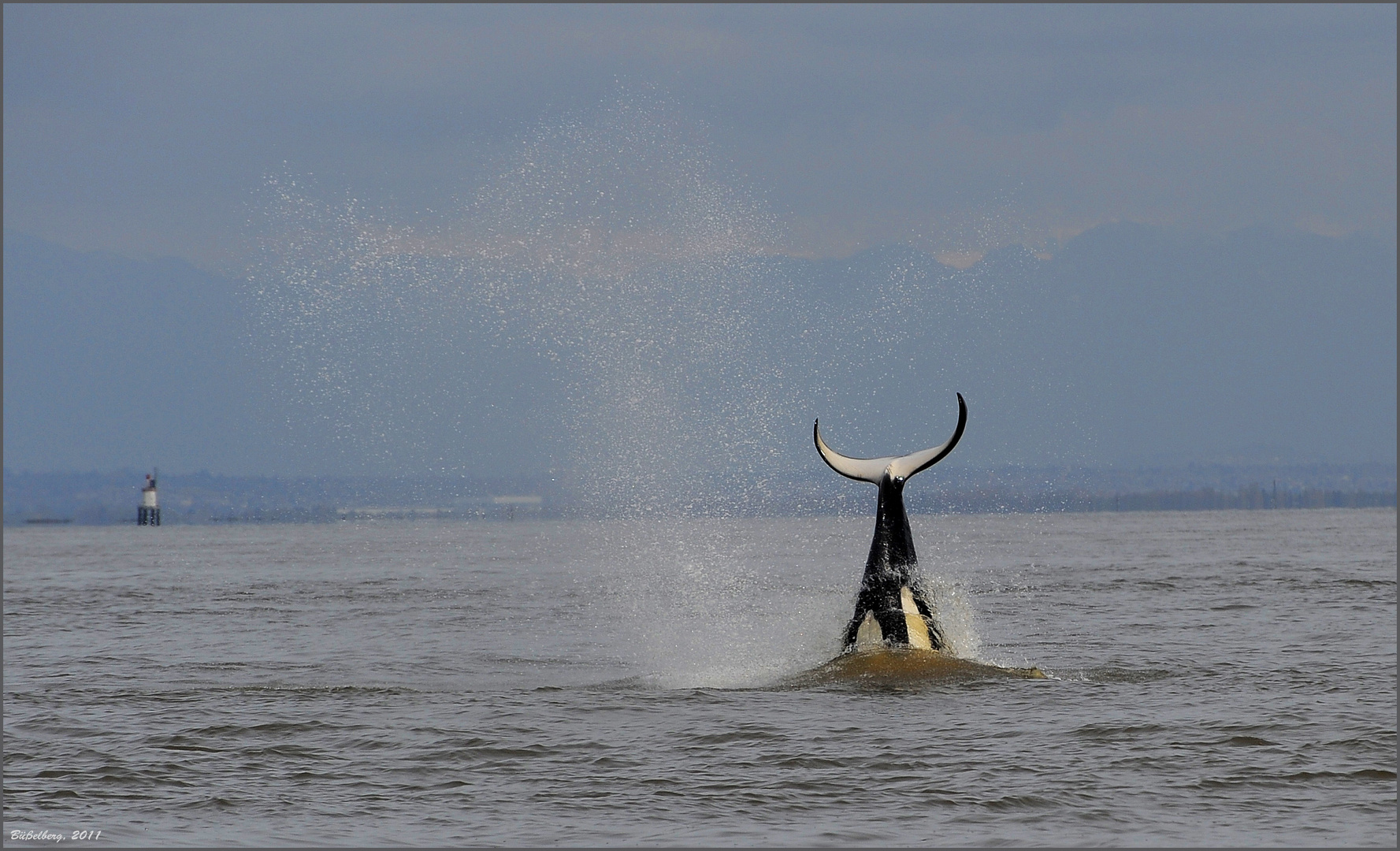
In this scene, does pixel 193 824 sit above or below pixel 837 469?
below

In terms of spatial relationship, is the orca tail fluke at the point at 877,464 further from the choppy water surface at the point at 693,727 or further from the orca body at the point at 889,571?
the choppy water surface at the point at 693,727

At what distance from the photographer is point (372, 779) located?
1262 centimetres

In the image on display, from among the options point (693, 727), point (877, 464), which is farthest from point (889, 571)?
point (693, 727)

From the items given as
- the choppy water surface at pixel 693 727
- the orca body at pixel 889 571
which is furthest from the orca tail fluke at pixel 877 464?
the choppy water surface at pixel 693 727

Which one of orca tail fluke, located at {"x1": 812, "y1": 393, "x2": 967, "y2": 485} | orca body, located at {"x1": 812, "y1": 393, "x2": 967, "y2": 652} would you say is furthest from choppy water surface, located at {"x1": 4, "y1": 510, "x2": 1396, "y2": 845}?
orca tail fluke, located at {"x1": 812, "y1": 393, "x2": 967, "y2": 485}

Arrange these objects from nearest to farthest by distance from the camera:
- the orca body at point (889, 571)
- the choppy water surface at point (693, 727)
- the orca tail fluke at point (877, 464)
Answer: the choppy water surface at point (693, 727), the orca tail fluke at point (877, 464), the orca body at point (889, 571)

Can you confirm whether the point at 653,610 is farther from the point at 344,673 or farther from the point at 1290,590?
the point at 1290,590

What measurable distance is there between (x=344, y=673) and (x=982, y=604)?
17356mm

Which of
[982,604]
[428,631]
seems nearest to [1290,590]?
[982,604]

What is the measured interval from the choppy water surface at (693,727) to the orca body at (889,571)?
1.44 m

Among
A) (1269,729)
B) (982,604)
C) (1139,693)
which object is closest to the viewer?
(1269,729)

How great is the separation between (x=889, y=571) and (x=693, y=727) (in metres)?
4.28

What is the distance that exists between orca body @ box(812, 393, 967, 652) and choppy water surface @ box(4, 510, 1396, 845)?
1.44m

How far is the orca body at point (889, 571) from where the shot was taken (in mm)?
17594
